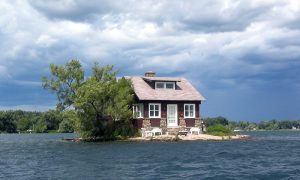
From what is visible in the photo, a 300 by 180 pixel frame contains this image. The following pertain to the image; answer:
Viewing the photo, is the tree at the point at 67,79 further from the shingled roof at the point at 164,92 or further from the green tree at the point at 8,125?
the green tree at the point at 8,125

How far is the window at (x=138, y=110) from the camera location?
182ft

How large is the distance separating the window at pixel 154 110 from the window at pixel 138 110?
0.89 m

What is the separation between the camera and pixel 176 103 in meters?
57.4

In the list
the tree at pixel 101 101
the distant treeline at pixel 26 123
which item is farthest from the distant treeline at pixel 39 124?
the tree at pixel 101 101

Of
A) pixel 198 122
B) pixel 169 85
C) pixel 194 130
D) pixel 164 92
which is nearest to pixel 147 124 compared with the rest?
pixel 164 92

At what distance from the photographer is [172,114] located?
2253 inches

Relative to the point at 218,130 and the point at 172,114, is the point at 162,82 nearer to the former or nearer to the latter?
the point at 172,114

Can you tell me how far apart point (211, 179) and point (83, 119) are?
110 ft

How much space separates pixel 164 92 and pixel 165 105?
1.72 m

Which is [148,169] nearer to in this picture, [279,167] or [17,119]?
[279,167]

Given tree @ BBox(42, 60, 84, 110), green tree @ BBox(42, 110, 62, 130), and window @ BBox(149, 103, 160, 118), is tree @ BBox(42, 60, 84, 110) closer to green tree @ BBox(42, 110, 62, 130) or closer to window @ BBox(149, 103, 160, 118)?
window @ BBox(149, 103, 160, 118)

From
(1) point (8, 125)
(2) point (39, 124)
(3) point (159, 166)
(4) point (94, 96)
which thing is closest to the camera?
(3) point (159, 166)

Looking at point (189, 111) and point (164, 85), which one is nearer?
point (189, 111)

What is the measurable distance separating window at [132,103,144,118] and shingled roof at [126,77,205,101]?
1.46 m
